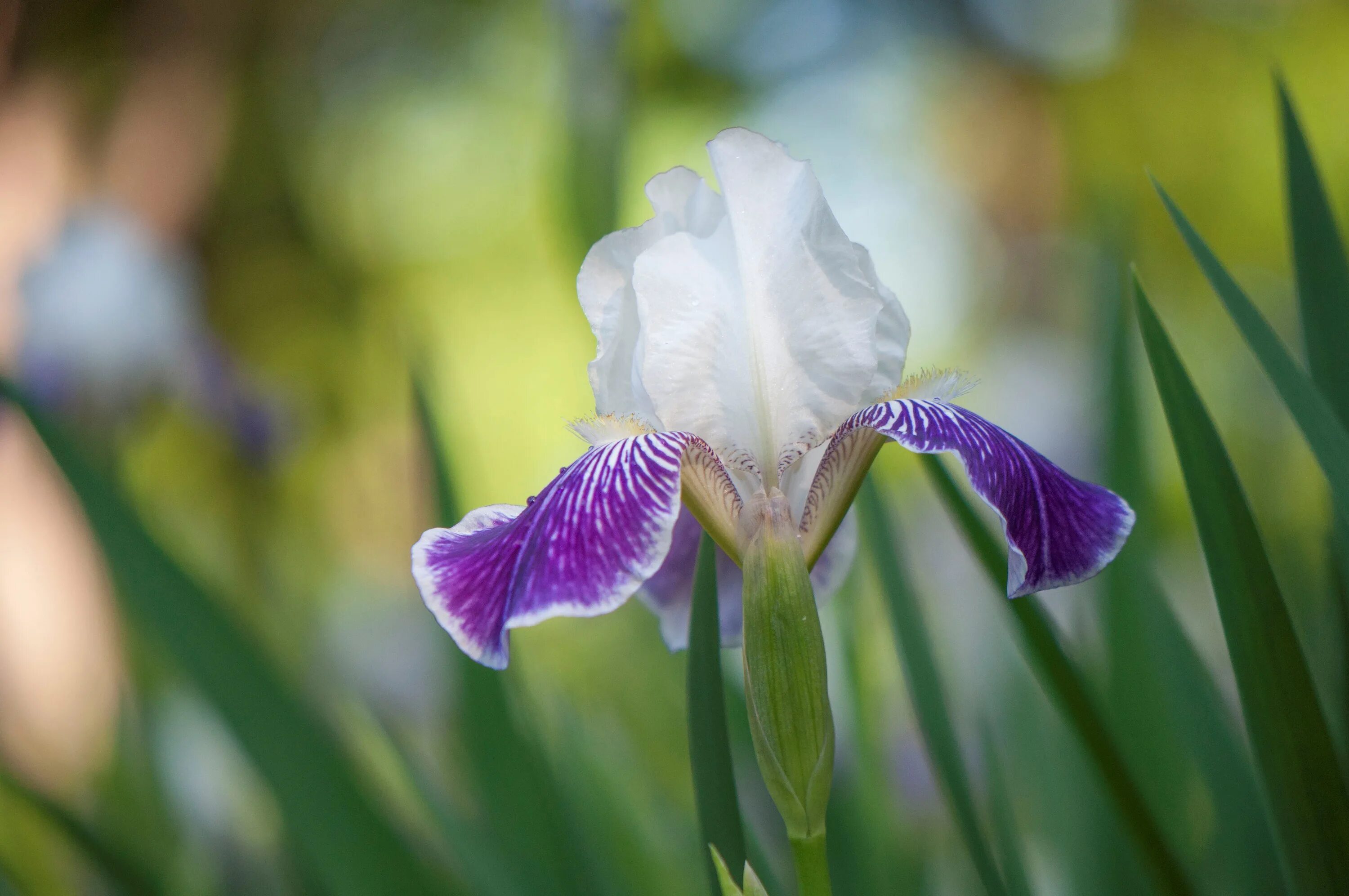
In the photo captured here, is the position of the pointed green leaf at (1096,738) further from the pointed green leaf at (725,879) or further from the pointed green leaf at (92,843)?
the pointed green leaf at (92,843)

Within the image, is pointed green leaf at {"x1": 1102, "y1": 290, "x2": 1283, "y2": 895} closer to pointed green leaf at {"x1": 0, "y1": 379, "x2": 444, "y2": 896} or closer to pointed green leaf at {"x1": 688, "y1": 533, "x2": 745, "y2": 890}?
pointed green leaf at {"x1": 688, "y1": 533, "x2": 745, "y2": 890}

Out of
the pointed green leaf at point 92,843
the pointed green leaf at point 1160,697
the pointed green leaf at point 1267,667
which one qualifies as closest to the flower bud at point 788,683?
the pointed green leaf at point 1267,667

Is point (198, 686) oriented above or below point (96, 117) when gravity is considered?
below

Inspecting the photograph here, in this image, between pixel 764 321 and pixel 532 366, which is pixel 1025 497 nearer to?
pixel 764 321

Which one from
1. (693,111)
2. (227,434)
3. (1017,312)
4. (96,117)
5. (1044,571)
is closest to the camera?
(1044,571)

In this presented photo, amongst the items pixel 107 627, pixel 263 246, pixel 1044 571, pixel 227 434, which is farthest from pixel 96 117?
pixel 1044 571

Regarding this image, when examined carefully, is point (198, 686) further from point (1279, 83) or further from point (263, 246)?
point (263, 246)
